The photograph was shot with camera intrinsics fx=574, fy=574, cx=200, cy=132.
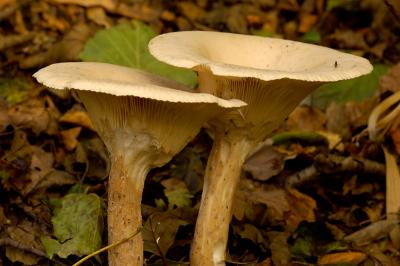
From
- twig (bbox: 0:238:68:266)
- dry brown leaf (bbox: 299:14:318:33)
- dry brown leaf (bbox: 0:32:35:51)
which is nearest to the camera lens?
twig (bbox: 0:238:68:266)

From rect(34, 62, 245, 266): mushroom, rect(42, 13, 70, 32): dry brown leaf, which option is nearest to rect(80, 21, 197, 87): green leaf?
A: rect(42, 13, 70, 32): dry brown leaf

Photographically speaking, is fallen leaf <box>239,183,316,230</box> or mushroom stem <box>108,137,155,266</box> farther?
fallen leaf <box>239,183,316,230</box>

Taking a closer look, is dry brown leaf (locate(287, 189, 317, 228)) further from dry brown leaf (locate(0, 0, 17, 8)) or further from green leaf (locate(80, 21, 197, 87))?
dry brown leaf (locate(0, 0, 17, 8))

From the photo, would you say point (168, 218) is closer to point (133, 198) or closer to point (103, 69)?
point (133, 198)

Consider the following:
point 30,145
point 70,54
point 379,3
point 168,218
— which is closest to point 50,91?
point 70,54

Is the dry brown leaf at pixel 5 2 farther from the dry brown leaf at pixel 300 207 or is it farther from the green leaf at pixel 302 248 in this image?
the green leaf at pixel 302 248

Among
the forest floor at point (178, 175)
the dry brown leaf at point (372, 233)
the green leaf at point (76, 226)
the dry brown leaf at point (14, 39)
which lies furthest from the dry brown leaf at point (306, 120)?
the dry brown leaf at point (14, 39)
